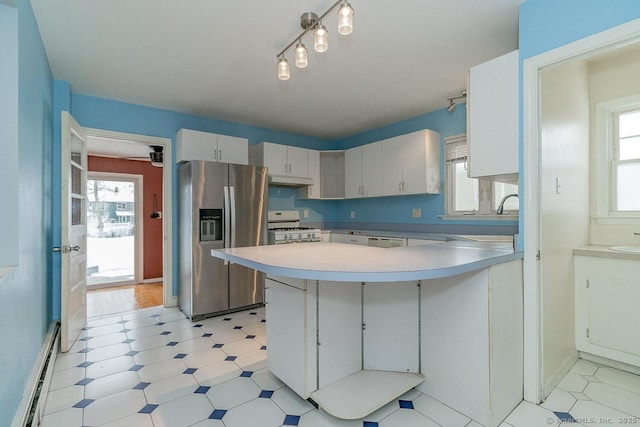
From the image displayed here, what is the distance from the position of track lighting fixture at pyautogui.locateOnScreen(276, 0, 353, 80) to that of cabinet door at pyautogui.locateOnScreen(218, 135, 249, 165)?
5.94 feet

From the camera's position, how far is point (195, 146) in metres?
3.76

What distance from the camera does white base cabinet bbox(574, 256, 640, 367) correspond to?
216 cm

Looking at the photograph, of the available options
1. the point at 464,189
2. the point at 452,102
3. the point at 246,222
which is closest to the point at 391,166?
the point at 464,189

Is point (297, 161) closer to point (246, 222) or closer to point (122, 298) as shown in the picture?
point (246, 222)

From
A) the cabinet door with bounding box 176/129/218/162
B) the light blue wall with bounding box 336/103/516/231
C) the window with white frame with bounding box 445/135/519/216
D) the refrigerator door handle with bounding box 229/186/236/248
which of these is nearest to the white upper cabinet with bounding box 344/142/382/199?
the light blue wall with bounding box 336/103/516/231

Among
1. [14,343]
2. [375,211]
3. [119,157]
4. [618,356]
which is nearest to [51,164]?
[14,343]

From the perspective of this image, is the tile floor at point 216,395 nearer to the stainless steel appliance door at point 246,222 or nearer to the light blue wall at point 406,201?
the stainless steel appliance door at point 246,222

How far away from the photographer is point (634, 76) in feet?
8.05

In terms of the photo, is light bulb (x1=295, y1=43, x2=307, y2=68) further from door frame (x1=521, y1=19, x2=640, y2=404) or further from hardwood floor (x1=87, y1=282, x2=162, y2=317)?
hardwood floor (x1=87, y1=282, x2=162, y2=317)

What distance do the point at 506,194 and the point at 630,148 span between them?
3.44 feet

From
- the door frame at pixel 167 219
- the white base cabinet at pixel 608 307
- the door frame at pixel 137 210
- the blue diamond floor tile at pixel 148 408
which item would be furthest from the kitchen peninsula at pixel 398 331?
the door frame at pixel 137 210

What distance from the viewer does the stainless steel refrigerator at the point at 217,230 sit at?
11.4ft

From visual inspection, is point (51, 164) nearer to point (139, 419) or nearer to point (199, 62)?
point (199, 62)

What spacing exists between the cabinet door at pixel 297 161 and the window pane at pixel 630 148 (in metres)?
3.43
